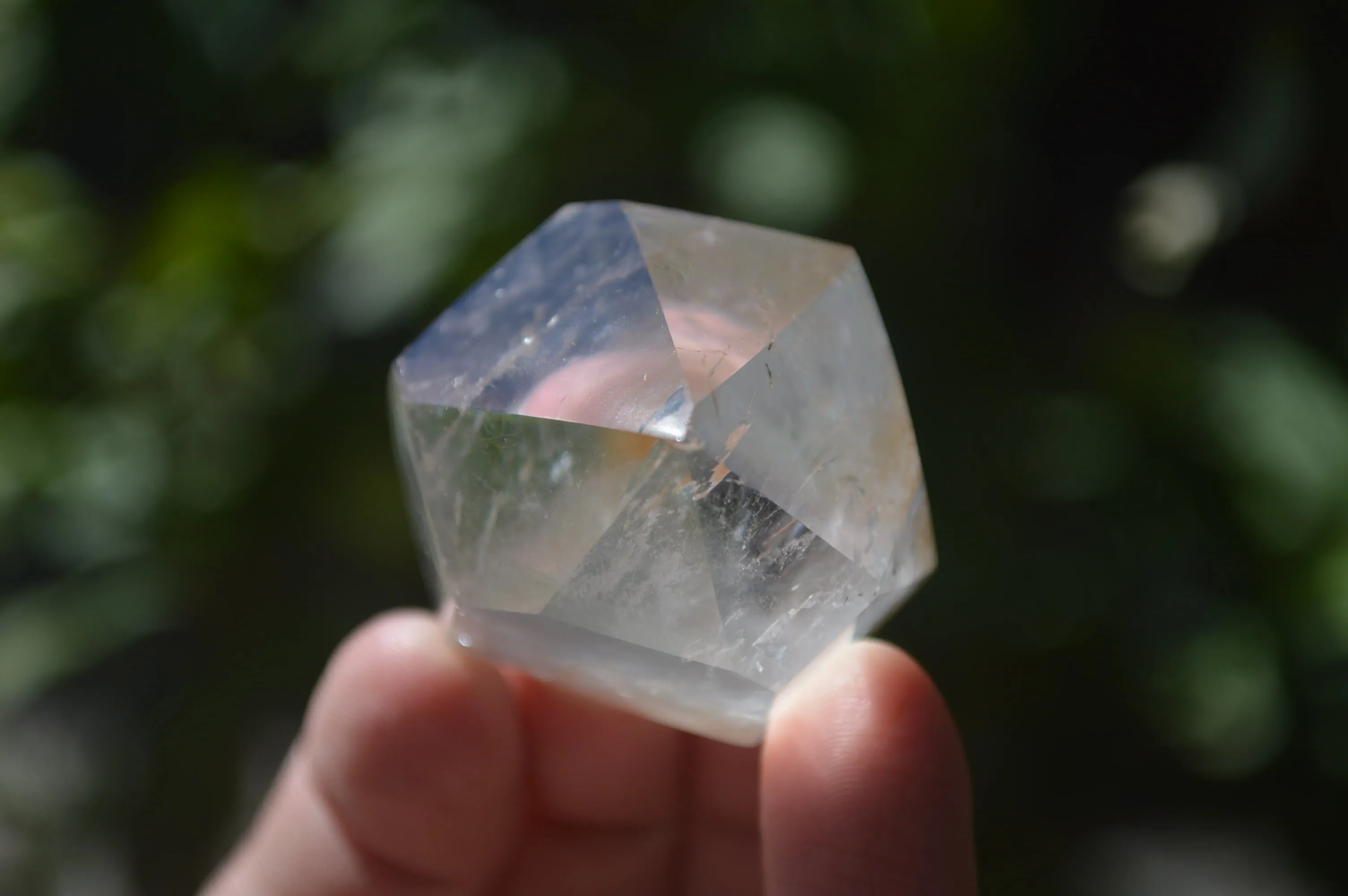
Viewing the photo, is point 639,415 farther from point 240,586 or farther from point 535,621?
point 240,586

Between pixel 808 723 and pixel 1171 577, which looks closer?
pixel 808 723

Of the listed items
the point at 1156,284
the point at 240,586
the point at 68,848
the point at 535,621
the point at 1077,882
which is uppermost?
the point at 535,621

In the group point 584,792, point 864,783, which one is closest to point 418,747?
point 584,792

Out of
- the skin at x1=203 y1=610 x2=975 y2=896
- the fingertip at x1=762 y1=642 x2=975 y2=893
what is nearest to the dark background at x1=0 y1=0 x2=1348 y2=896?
the skin at x1=203 y1=610 x2=975 y2=896

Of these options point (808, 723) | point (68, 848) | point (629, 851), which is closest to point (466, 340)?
point (808, 723)

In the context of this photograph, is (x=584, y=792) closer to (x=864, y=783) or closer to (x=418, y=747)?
(x=418, y=747)

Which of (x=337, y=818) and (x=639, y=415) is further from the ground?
(x=639, y=415)
